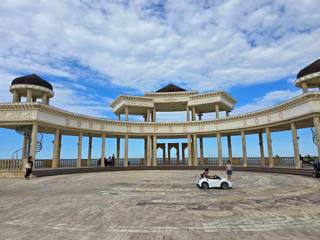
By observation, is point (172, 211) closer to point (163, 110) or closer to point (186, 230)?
point (186, 230)

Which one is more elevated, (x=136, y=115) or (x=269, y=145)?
(x=136, y=115)

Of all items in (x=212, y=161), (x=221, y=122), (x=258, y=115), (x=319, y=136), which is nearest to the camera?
(x=319, y=136)

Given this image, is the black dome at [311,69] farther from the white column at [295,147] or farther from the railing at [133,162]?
the railing at [133,162]

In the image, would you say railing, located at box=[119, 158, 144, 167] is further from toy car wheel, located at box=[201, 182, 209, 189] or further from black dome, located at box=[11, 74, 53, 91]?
toy car wheel, located at box=[201, 182, 209, 189]

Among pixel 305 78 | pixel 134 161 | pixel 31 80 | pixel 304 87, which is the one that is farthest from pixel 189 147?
pixel 31 80

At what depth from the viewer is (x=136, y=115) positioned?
140 feet

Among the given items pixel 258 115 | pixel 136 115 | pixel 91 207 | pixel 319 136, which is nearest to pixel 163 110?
pixel 136 115

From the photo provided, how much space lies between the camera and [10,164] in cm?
2031

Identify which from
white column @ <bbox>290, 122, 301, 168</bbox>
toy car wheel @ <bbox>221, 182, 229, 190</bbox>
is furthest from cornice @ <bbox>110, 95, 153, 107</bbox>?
toy car wheel @ <bbox>221, 182, 229, 190</bbox>

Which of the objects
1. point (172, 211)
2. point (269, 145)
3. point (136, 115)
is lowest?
point (172, 211)

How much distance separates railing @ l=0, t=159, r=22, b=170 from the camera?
66.4 feet

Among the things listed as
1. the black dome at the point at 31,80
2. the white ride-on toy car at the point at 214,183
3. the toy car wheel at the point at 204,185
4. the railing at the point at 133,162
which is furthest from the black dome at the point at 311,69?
the black dome at the point at 31,80

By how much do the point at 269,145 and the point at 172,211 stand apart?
22.7m

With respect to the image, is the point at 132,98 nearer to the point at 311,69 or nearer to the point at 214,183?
the point at 214,183
